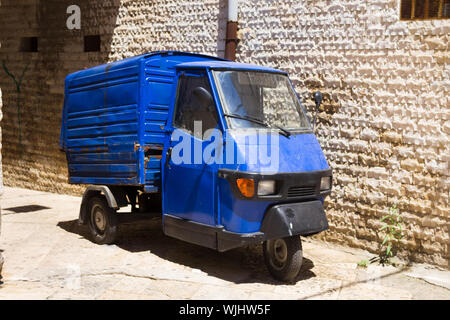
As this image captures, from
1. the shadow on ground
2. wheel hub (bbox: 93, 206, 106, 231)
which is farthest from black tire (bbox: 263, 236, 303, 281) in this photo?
wheel hub (bbox: 93, 206, 106, 231)

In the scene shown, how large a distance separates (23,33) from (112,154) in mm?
6035

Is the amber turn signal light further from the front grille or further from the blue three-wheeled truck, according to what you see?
the front grille

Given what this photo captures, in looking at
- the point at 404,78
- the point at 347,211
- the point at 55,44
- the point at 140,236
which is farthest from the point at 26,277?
the point at 55,44

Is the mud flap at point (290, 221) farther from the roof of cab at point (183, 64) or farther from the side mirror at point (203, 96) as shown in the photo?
the roof of cab at point (183, 64)

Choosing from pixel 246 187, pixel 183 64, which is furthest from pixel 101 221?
pixel 246 187

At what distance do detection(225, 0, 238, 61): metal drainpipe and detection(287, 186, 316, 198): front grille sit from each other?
3.23 metres

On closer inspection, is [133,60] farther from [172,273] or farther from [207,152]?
[172,273]

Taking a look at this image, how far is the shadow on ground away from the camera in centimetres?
607

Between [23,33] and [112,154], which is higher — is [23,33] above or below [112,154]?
above

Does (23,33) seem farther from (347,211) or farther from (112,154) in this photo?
(347,211)

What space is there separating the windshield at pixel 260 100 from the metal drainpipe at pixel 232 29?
6.60ft

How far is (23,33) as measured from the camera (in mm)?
11594

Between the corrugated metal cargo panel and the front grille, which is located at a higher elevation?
the corrugated metal cargo panel

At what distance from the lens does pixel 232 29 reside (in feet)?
27.3
